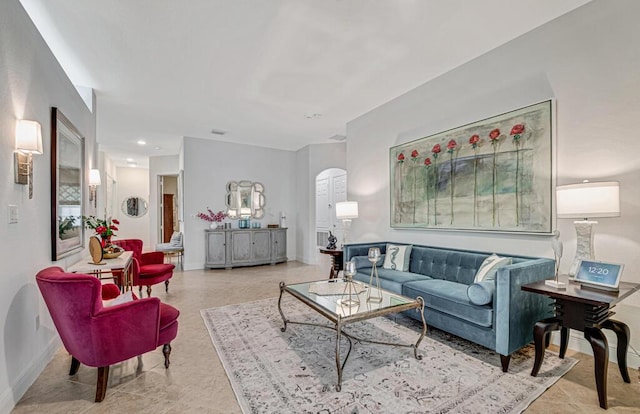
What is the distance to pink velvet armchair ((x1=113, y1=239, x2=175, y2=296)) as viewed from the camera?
392cm

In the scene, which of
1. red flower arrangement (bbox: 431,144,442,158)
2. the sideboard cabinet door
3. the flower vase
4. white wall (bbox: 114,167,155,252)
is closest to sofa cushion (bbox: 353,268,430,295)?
red flower arrangement (bbox: 431,144,442,158)

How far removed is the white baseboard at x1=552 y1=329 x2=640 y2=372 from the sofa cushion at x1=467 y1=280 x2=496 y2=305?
3.17ft

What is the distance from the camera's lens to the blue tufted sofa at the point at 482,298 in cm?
224

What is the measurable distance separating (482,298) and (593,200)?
3.38 feet

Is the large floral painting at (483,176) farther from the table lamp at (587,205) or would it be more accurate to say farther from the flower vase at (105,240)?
the flower vase at (105,240)

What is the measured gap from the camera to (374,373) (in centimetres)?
222

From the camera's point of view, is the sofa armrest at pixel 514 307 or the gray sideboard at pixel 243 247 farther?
the gray sideboard at pixel 243 247

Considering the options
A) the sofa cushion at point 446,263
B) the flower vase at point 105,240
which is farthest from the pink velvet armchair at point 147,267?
the sofa cushion at point 446,263

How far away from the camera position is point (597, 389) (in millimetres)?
1879

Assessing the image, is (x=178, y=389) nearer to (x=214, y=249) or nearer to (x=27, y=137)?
(x=27, y=137)

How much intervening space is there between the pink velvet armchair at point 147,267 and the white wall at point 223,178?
2007 millimetres

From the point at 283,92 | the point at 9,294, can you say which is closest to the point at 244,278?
the point at 283,92

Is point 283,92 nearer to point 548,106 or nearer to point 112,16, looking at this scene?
point 112,16

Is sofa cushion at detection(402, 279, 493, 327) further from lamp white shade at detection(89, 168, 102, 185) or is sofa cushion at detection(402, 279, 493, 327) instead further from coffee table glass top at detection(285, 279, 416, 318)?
lamp white shade at detection(89, 168, 102, 185)
